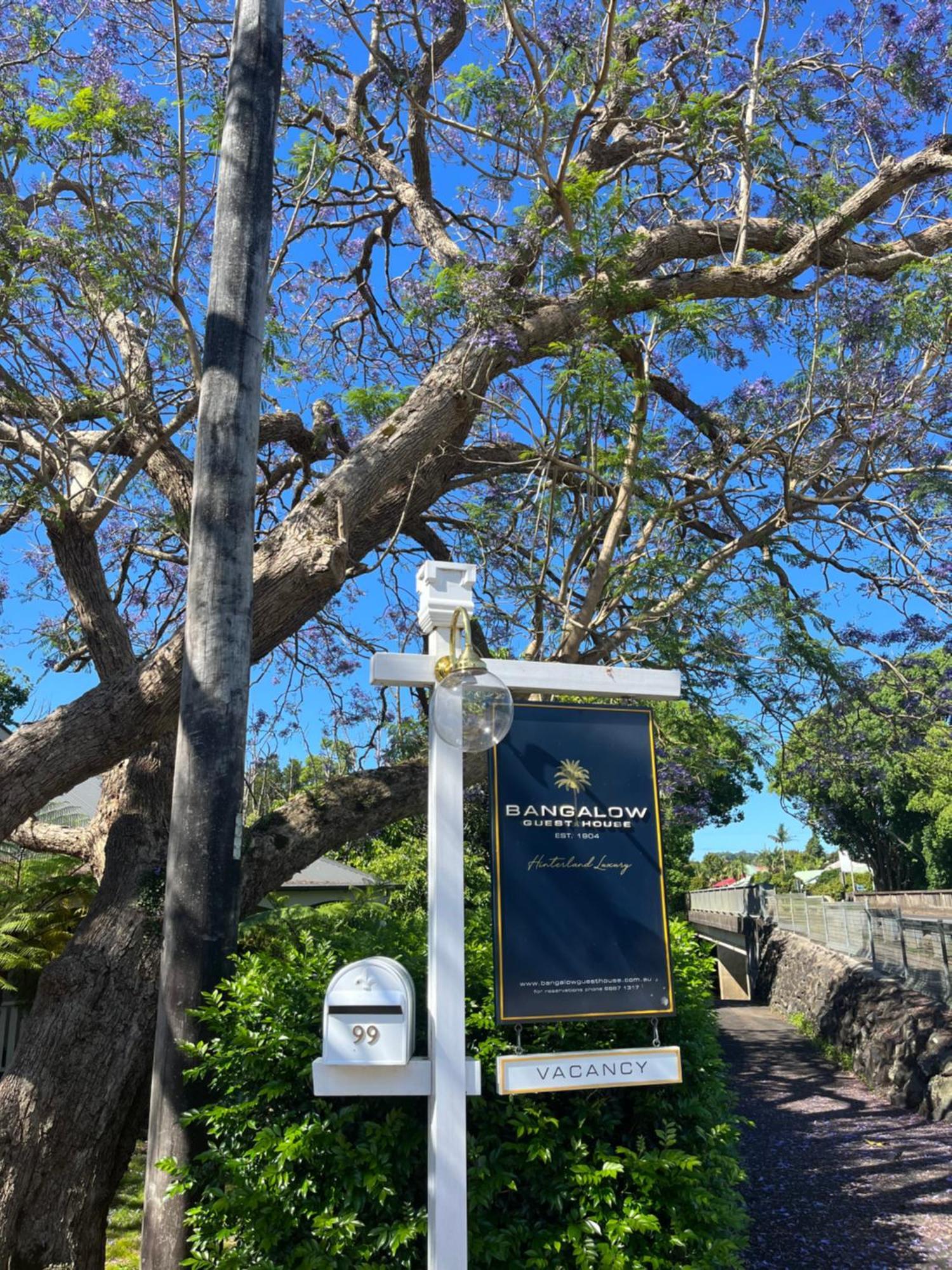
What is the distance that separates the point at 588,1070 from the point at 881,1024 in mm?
10069

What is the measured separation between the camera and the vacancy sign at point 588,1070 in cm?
382

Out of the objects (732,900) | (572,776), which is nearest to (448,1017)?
(572,776)

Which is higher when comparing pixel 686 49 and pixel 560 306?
pixel 686 49

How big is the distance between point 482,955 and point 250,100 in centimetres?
500

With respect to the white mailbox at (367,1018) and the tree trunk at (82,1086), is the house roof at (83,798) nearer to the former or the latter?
the tree trunk at (82,1086)

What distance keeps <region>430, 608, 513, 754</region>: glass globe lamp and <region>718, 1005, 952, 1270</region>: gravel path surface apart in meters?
4.49

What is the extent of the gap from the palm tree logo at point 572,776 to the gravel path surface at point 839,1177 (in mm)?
3884

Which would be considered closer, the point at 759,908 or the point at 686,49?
the point at 686,49

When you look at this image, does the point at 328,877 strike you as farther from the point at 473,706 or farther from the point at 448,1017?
the point at 473,706

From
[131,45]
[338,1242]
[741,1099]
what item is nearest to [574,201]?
[131,45]

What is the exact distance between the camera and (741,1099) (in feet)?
37.2

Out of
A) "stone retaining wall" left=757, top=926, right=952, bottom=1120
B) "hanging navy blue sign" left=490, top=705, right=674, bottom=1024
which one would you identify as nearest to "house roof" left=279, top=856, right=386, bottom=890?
"stone retaining wall" left=757, top=926, right=952, bottom=1120

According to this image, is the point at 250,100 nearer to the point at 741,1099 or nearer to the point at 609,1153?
the point at 609,1153

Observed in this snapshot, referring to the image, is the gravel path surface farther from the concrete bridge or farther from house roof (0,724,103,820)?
the concrete bridge
